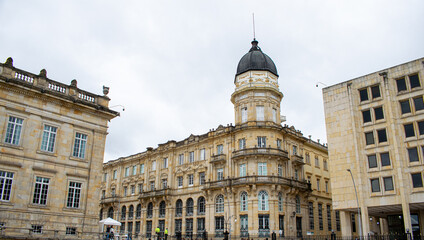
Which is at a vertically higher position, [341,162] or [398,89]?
[398,89]

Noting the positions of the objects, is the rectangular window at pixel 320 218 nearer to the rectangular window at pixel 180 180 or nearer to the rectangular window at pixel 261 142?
the rectangular window at pixel 261 142

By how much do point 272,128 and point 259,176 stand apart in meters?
6.62

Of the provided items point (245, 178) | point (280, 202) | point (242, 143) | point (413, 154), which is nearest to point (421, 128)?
point (413, 154)

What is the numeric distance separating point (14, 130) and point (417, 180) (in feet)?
110

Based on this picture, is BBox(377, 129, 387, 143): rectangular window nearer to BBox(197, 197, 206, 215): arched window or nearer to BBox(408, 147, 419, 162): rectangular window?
BBox(408, 147, 419, 162): rectangular window

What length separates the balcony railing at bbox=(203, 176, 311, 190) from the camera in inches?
1764

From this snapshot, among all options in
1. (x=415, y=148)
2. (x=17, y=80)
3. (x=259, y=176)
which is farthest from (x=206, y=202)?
(x=17, y=80)

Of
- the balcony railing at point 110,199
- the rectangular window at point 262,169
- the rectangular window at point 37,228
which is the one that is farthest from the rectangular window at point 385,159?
the balcony railing at point 110,199

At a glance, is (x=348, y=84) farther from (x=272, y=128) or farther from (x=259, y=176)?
(x=259, y=176)

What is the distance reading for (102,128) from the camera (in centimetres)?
3045

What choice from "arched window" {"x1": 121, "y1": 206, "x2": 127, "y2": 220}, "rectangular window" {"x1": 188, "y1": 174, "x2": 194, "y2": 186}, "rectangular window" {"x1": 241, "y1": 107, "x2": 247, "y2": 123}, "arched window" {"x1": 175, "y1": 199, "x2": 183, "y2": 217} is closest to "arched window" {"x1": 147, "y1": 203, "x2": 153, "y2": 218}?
"arched window" {"x1": 175, "y1": 199, "x2": 183, "y2": 217}

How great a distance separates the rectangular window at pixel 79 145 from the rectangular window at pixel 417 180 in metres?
29.0

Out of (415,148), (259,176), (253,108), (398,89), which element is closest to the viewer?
(415,148)

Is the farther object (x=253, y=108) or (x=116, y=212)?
(x=116, y=212)
